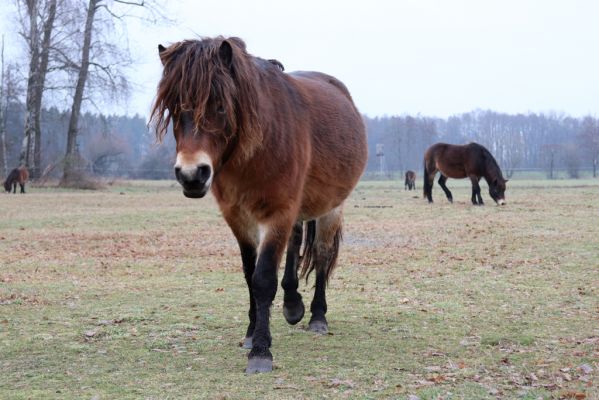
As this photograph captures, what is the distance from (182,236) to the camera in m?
13.1

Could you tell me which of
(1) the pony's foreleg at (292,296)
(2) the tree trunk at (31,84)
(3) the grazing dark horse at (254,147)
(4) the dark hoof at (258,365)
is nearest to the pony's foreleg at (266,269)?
(3) the grazing dark horse at (254,147)

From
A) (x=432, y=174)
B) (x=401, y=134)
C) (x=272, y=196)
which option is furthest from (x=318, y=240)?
(x=401, y=134)

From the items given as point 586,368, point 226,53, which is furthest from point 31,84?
point 586,368

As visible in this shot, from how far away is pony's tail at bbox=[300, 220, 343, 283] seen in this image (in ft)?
19.2

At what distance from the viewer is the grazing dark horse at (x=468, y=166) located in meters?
20.5

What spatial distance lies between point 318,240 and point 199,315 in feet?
4.07

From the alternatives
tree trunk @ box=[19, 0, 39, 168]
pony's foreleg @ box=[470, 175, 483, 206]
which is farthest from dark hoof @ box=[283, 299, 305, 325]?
tree trunk @ box=[19, 0, 39, 168]

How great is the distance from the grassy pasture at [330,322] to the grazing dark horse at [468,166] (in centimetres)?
826

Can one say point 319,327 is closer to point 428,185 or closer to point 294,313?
point 294,313

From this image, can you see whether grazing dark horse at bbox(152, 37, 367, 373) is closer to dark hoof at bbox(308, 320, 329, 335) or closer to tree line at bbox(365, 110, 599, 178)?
dark hoof at bbox(308, 320, 329, 335)

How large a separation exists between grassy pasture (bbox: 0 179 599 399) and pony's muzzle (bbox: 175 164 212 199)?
1.10 meters

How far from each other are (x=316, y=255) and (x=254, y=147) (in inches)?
76.8

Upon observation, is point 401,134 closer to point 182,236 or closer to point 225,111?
point 182,236

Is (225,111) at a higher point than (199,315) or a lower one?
higher
